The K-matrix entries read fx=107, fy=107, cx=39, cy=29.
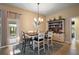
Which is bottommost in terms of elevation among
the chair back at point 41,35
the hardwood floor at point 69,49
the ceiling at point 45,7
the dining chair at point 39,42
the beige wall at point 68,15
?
the hardwood floor at point 69,49

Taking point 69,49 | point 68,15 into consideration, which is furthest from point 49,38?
point 68,15

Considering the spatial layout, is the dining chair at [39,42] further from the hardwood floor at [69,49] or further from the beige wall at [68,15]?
the beige wall at [68,15]

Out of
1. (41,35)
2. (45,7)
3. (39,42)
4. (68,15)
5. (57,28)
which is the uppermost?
(45,7)

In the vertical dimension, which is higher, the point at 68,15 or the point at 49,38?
the point at 68,15

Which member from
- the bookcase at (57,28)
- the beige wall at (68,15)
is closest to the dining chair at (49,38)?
the bookcase at (57,28)

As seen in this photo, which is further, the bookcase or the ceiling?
the bookcase

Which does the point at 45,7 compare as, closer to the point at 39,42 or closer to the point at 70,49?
the point at 39,42

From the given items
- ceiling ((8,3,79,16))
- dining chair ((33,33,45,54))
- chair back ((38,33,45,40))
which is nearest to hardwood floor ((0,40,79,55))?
dining chair ((33,33,45,54))

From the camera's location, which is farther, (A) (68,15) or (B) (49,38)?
(B) (49,38)

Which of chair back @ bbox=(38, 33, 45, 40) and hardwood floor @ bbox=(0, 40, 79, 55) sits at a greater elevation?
chair back @ bbox=(38, 33, 45, 40)

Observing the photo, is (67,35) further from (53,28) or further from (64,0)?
(64,0)

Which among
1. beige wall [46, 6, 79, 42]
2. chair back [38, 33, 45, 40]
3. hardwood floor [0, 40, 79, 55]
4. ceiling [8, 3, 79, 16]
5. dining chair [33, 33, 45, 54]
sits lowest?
hardwood floor [0, 40, 79, 55]

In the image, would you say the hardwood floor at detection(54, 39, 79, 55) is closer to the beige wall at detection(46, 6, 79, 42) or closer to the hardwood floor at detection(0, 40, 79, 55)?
the hardwood floor at detection(0, 40, 79, 55)
